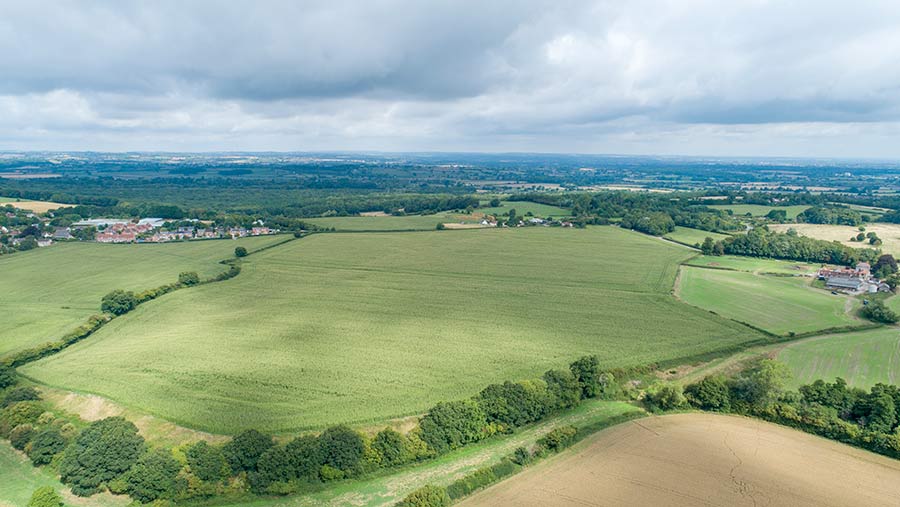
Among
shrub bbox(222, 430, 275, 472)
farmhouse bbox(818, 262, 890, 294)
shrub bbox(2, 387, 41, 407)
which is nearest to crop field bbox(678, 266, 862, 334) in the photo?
farmhouse bbox(818, 262, 890, 294)

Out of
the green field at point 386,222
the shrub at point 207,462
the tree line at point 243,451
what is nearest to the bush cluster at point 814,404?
the tree line at point 243,451

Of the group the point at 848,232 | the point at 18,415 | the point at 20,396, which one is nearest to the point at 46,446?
the point at 18,415

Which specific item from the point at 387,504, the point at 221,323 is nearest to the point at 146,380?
the point at 221,323

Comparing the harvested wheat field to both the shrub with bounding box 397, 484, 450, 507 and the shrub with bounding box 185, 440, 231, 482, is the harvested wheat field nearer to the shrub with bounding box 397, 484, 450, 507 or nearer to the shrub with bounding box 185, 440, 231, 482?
the shrub with bounding box 397, 484, 450, 507

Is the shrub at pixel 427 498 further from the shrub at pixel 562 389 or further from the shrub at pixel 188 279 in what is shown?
the shrub at pixel 188 279

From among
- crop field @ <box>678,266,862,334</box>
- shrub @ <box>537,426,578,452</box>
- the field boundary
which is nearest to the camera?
shrub @ <box>537,426,578,452</box>

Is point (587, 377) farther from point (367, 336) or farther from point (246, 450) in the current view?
point (246, 450)
